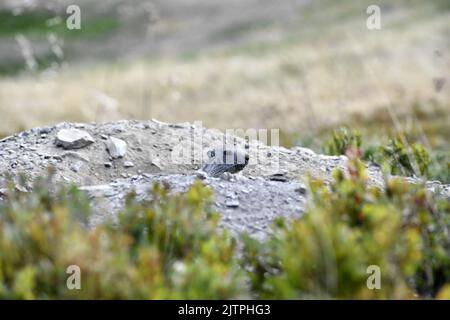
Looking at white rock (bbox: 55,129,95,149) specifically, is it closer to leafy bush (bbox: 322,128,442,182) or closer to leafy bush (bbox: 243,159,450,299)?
leafy bush (bbox: 322,128,442,182)

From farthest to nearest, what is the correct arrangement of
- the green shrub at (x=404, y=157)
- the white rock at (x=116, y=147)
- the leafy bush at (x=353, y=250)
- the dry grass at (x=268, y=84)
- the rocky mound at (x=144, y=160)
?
the dry grass at (x=268, y=84), the green shrub at (x=404, y=157), the white rock at (x=116, y=147), the rocky mound at (x=144, y=160), the leafy bush at (x=353, y=250)

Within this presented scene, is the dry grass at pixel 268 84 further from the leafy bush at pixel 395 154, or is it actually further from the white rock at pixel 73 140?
the white rock at pixel 73 140

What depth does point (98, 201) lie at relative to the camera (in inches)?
206

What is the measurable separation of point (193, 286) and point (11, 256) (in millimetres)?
1058

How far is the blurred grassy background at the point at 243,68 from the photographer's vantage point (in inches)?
633

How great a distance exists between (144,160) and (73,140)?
0.75 m

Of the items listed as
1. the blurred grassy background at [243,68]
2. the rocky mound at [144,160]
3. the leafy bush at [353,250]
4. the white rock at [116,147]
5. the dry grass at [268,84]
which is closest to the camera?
the leafy bush at [353,250]

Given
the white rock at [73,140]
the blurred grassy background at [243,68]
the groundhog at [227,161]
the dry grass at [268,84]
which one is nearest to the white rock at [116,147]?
the white rock at [73,140]

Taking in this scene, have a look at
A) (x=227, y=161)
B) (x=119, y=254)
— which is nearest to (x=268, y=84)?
(x=227, y=161)

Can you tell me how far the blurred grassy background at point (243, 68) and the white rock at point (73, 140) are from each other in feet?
8.01

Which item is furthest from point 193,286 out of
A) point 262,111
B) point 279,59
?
point 279,59

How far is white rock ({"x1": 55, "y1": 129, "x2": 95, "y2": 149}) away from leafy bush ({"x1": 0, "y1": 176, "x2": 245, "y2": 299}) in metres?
2.57

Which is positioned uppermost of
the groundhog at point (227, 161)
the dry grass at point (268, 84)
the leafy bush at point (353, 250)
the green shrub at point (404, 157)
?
the dry grass at point (268, 84)

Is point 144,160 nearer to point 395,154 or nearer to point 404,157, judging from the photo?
point 395,154
